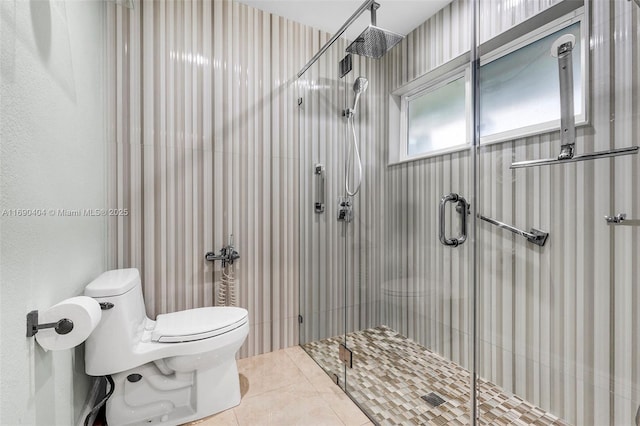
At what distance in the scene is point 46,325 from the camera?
0.88 meters

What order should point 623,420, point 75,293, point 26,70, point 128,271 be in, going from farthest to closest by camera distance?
point 128,271, point 75,293, point 623,420, point 26,70

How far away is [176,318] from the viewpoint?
1596mm

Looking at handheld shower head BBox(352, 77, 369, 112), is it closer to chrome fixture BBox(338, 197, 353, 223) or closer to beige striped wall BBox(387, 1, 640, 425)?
beige striped wall BBox(387, 1, 640, 425)

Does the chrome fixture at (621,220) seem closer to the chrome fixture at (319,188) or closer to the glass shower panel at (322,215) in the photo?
the glass shower panel at (322,215)

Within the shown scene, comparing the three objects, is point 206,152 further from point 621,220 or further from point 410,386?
point 621,220

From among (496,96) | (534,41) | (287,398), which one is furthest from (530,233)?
(287,398)

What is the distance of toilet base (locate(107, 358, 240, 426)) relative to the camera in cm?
140

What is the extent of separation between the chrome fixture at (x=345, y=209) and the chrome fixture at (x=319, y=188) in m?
0.20

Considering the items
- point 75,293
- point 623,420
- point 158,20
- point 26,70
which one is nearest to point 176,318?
point 75,293

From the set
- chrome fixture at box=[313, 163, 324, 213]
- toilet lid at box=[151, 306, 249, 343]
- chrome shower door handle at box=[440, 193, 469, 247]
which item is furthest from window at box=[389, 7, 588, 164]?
toilet lid at box=[151, 306, 249, 343]

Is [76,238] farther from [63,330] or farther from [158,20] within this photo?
[158,20]

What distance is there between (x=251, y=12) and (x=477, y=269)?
7.53ft

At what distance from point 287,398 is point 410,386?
2.30ft

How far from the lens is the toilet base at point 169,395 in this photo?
1403mm
